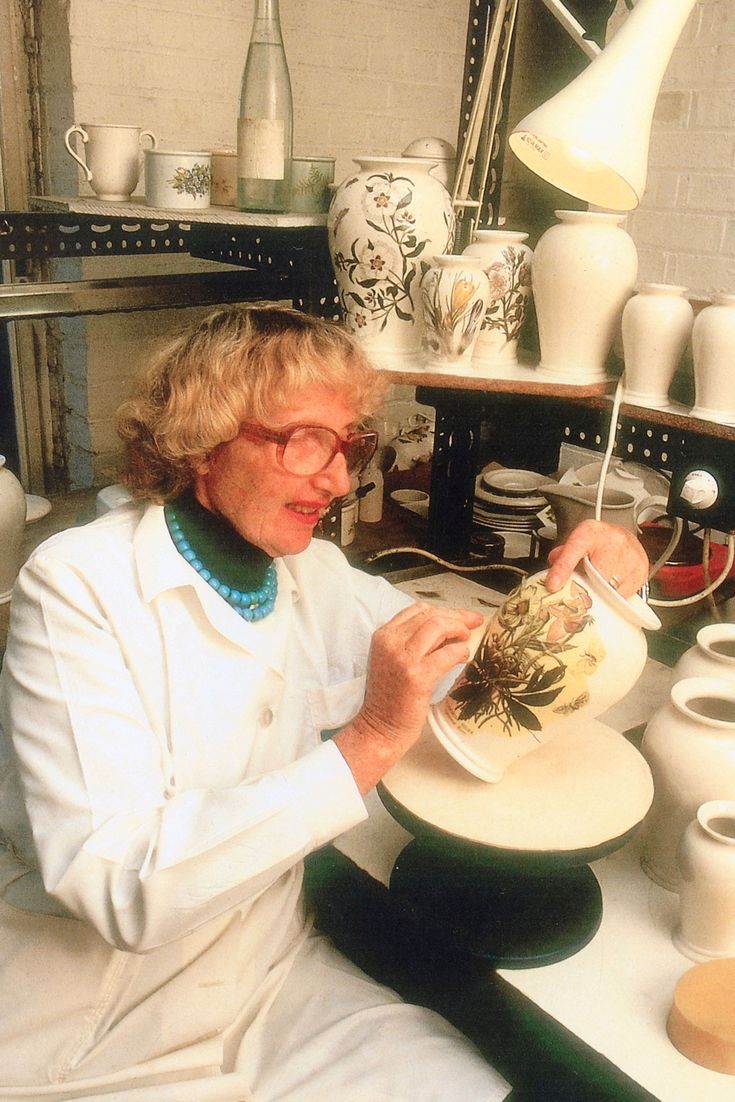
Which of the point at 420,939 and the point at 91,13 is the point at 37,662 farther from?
the point at 91,13

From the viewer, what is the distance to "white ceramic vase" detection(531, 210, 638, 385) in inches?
48.2

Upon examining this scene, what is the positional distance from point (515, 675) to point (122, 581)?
40cm

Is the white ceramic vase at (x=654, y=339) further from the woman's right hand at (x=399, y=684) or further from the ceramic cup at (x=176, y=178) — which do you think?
the ceramic cup at (x=176, y=178)

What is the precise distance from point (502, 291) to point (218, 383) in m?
0.48

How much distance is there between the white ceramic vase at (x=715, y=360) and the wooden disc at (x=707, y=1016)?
640 millimetres

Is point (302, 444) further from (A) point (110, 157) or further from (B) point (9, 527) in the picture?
(A) point (110, 157)

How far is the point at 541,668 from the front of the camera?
34.6 inches

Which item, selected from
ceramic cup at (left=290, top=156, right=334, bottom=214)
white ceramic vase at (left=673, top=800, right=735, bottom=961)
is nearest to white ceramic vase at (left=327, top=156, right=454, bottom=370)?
ceramic cup at (left=290, top=156, right=334, bottom=214)

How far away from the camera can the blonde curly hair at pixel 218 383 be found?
1.03 m

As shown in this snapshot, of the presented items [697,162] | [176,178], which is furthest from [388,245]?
[697,162]

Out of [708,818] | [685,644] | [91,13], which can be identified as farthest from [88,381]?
[708,818]

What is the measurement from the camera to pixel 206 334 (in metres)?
1.08

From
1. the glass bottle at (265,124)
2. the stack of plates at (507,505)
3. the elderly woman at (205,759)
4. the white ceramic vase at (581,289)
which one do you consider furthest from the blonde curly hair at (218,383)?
the stack of plates at (507,505)

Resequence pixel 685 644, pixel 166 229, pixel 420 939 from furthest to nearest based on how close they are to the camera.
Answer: pixel 166 229 → pixel 685 644 → pixel 420 939
